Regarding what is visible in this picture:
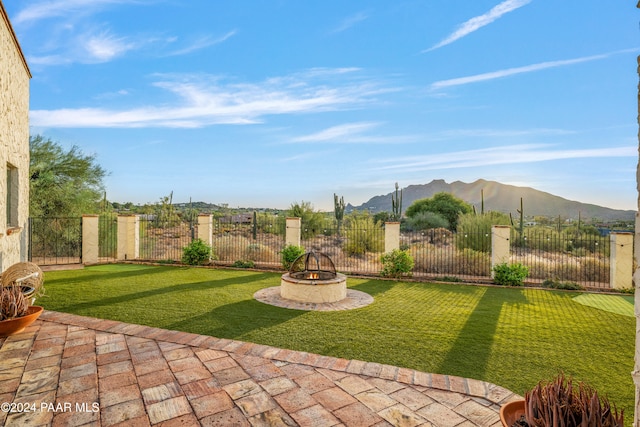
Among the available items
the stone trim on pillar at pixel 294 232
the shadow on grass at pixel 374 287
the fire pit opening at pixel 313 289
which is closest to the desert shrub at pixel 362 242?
the stone trim on pillar at pixel 294 232

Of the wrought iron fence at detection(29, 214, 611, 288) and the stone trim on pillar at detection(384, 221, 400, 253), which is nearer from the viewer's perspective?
the stone trim on pillar at detection(384, 221, 400, 253)

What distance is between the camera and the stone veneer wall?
6.20m

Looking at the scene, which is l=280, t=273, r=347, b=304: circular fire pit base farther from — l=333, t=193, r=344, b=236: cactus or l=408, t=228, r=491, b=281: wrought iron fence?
l=333, t=193, r=344, b=236: cactus

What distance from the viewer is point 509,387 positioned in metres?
3.16

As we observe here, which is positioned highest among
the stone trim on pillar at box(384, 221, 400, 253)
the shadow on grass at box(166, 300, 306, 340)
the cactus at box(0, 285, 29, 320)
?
the stone trim on pillar at box(384, 221, 400, 253)

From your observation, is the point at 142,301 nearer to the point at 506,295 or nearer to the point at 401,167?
the point at 506,295

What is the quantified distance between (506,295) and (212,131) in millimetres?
12140

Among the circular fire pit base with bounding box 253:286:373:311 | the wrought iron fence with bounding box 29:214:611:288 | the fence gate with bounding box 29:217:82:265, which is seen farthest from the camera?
the fence gate with bounding box 29:217:82:265

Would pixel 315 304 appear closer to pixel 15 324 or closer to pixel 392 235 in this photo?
pixel 15 324

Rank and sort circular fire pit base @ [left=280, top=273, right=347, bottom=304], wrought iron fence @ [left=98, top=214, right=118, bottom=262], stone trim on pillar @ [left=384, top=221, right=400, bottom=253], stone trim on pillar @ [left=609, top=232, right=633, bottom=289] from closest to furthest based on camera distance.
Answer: circular fire pit base @ [left=280, top=273, right=347, bottom=304], stone trim on pillar @ [left=609, top=232, right=633, bottom=289], stone trim on pillar @ [left=384, top=221, right=400, bottom=253], wrought iron fence @ [left=98, top=214, right=118, bottom=262]

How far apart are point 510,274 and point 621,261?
8.62ft

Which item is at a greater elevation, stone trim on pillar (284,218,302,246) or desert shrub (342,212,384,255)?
stone trim on pillar (284,218,302,246)

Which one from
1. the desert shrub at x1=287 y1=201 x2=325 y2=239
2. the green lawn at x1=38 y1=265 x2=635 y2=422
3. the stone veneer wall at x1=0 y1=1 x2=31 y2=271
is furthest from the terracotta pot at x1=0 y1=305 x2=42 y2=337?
the desert shrub at x1=287 y1=201 x2=325 y2=239

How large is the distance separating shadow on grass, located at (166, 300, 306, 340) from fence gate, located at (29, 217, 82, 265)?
1061cm
